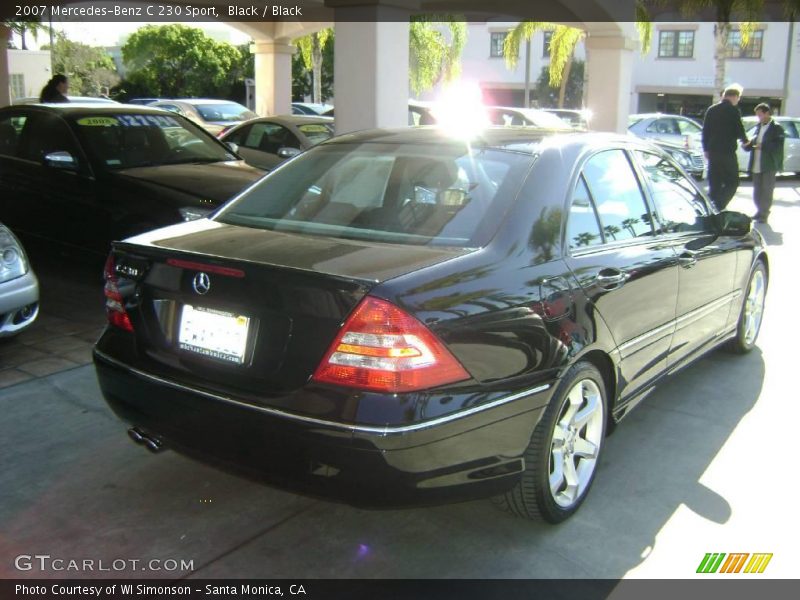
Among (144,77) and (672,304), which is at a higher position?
(144,77)

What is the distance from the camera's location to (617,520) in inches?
131

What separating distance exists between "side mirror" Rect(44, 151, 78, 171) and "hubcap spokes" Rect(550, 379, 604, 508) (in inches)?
196

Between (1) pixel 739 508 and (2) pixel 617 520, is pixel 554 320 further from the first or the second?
(1) pixel 739 508

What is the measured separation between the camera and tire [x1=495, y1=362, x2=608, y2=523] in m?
3.03

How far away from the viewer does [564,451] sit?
10.6 feet

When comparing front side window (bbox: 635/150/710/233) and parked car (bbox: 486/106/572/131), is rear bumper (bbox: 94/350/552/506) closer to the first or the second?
front side window (bbox: 635/150/710/233)

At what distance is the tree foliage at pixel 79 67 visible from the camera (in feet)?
150

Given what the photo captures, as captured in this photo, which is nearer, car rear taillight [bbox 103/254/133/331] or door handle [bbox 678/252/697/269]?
car rear taillight [bbox 103/254/133/331]

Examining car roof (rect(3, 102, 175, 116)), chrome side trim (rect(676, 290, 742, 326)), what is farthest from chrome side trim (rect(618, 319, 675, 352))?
car roof (rect(3, 102, 175, 116))

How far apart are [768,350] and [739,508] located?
2.56m

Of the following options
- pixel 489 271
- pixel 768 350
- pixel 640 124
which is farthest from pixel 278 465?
pixel 640 124

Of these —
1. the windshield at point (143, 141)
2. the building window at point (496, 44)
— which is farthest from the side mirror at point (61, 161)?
the building window at point (496, 44)

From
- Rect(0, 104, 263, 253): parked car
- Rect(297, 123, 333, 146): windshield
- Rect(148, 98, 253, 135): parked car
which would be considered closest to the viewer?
Rect(0, 104, 263, 253): parked car

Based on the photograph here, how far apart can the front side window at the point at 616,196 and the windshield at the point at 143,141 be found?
14.7ft
